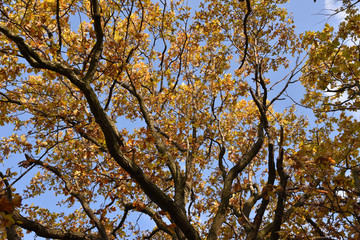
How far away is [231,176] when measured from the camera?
636 centimetres

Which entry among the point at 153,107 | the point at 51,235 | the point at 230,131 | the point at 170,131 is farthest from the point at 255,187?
the point at 51,235

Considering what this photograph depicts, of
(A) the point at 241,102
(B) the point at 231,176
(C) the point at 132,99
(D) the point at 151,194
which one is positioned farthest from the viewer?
(A) the point at 241,102

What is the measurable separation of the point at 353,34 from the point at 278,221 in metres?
5.16

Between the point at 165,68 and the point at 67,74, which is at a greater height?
the point at 165,68

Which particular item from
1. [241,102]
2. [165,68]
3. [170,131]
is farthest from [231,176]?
[241,102]

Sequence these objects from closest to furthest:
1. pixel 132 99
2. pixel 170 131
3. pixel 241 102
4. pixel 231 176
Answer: pixel 231 176
pixel 170 131
pixel 132 99
pixel 241 102

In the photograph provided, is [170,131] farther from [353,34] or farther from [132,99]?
[353,34]

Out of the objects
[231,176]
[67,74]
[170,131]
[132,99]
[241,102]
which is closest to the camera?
[67,74]

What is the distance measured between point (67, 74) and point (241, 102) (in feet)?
31.6

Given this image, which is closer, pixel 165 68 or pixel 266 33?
pixel 266 33

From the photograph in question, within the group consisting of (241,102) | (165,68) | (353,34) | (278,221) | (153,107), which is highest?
(241,102)

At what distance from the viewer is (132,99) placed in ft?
34.4

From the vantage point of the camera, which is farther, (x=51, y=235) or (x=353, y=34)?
(x=353, y=34)

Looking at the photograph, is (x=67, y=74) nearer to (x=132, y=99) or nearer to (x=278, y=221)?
(x=278, y=221)
